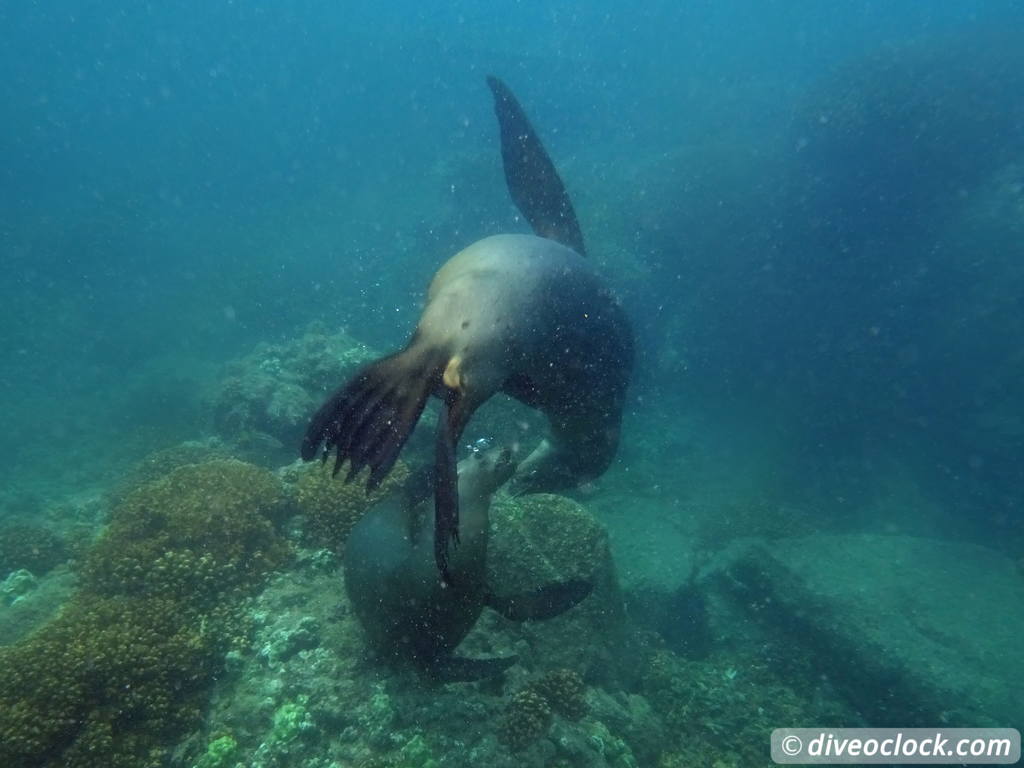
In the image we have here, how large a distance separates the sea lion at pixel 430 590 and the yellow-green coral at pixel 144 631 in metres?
1.42

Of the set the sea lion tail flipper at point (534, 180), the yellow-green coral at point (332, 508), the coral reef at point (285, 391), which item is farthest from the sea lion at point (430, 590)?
the coral reef at point (285, 391)

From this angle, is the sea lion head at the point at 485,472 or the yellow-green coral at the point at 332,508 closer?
the sea lion head at the point at 485,472

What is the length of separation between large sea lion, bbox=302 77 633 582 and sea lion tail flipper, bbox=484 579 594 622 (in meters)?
1.08

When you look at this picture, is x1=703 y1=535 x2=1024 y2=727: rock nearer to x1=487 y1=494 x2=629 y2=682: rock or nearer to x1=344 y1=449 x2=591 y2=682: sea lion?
x1=487 y1=494 x2=629 y2=682: rock

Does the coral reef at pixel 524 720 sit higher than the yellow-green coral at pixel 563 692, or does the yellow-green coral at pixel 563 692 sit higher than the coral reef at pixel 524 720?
the coral reef at pixel 524 720

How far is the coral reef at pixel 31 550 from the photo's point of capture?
7.68 metres

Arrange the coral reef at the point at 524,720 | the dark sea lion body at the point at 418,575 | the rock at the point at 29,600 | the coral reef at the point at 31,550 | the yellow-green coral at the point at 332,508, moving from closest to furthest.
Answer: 1. the dark sea lion body at the point at 418,575
2. the coral reef at the point at 524,720
3. the rock at the point at 29,600
4. the yellow-green coral at the point at 332,508
5. the coral reef at the point at 31,550

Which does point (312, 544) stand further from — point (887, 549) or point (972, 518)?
point (972, 518)

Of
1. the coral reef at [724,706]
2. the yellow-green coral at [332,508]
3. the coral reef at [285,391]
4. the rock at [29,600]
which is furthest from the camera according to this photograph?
the coral reef at [285,391]

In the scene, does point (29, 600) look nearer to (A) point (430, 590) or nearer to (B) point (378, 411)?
(A) point (430, 590)

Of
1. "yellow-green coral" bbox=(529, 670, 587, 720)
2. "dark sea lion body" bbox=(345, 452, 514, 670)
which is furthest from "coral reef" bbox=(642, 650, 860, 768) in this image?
"dark sea lion body" bbox=(345, 452, 514, 670)

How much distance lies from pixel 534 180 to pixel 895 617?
774 cm

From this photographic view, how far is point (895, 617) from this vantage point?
25.1ft

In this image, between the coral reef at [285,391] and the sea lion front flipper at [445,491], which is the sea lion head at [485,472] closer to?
the sea lion front flipper at [445,491]
